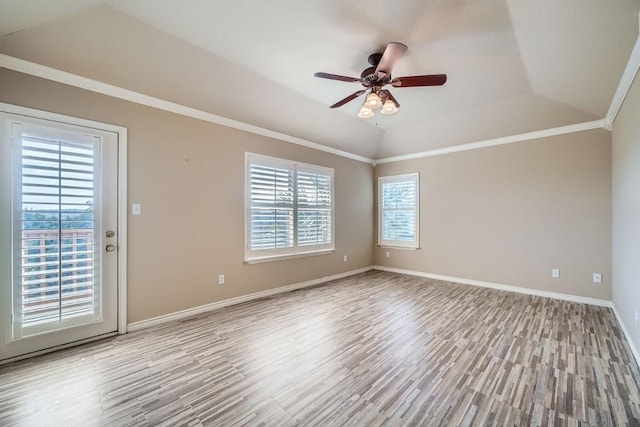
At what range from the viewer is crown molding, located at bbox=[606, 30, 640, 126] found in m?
2.24

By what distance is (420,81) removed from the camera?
251cm

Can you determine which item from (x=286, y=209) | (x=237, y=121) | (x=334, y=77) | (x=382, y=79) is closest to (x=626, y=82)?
(x=382, y=79)

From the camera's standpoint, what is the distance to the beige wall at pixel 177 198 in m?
2.74

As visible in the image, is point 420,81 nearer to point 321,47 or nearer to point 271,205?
point 321,47

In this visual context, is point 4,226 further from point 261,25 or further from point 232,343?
point 261,25

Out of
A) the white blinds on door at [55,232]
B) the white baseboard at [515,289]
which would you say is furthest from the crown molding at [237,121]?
the white baseboard at [515,289]

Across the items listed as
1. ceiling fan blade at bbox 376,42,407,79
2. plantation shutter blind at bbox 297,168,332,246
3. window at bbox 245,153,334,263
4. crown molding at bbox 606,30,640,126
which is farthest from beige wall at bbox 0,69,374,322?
crown molding at bbox 606,30,640,126

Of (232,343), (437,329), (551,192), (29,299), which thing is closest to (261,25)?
(232,343)

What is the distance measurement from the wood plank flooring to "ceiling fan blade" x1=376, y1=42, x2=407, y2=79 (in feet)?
8.41

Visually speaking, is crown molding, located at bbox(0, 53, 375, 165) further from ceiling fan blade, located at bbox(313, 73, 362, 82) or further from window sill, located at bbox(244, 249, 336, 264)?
window sill, located at bbox(244, 249, 336, 264)

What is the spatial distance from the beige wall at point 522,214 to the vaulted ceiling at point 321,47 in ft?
2.11

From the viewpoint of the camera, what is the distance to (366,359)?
2.38m

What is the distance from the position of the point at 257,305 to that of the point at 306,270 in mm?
1232

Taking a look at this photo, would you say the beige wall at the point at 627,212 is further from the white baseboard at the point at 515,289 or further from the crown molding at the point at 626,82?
the white baseboard at the point at 515,289
